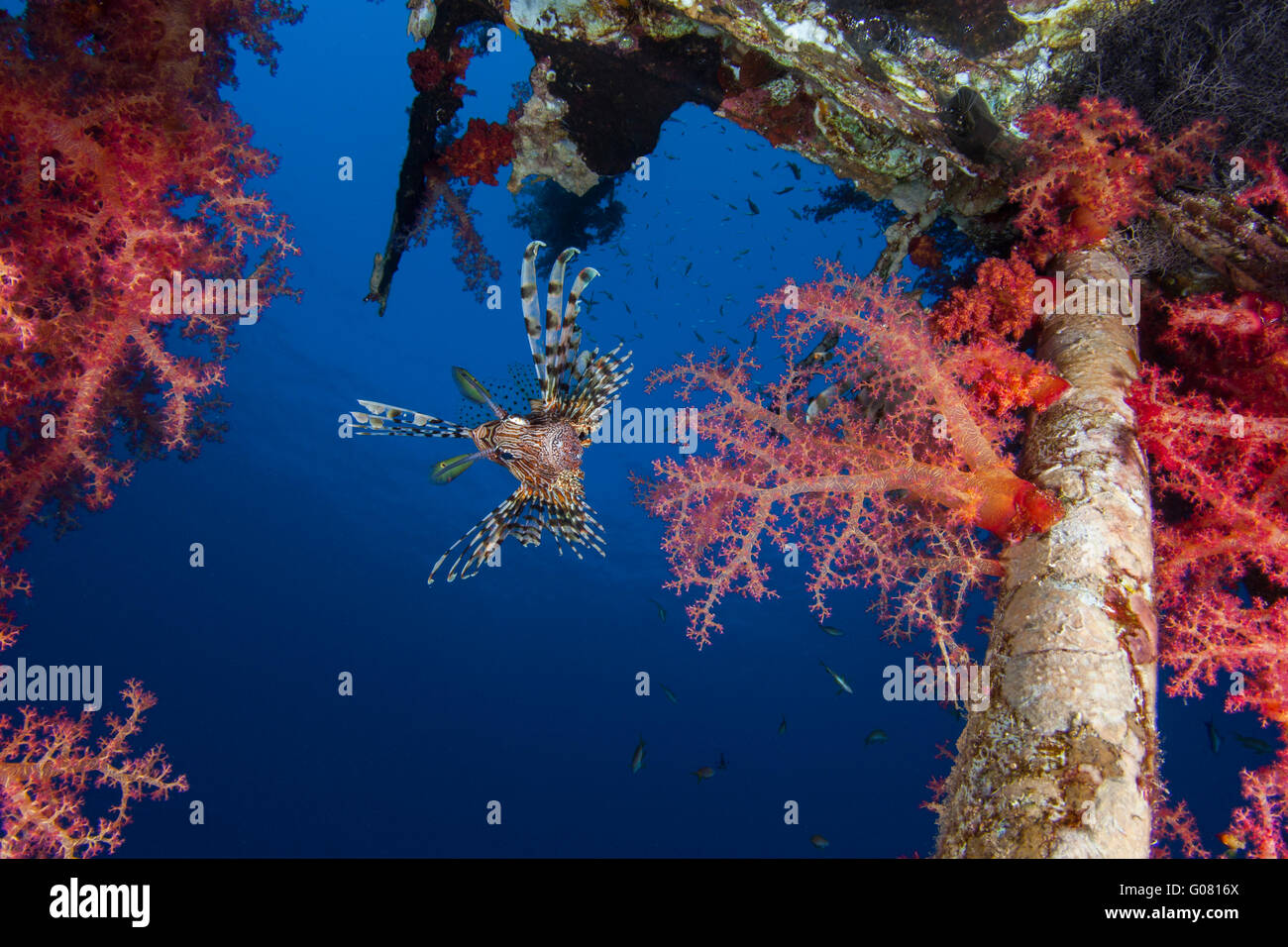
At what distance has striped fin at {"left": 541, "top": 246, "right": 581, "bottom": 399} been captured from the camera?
3.79 metres

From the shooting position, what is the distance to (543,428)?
398 cm

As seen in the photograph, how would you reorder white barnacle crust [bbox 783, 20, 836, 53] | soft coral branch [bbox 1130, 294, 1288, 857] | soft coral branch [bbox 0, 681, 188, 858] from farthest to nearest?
1. white barnacle crust [bbox 783, 20, 836, 53]
2. soft coral branch [bbox 0, 681, 188, 858]
3. soft coral branch [bbox 1130, 294, 1288, 857]

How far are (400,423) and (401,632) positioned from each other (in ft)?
114

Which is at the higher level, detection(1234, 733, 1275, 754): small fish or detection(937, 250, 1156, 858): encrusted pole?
detection(937, 250, 1156, 858): encrusted pole

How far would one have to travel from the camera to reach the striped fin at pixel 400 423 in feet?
11.8

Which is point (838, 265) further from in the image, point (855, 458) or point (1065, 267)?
point (1065, 267)

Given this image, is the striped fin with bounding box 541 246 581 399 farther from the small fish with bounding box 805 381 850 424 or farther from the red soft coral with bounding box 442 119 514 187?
the red soft coral with bounding box 442 119 514 187

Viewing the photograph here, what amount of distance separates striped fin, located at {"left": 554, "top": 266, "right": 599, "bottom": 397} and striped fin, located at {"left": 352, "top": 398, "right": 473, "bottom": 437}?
0.84 metres

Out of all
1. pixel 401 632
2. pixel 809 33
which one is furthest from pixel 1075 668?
pixel 401 632

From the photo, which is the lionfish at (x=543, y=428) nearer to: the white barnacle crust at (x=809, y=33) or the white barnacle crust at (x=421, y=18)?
the white barnacle crust at (x=809, y=33)

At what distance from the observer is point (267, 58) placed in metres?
5.56

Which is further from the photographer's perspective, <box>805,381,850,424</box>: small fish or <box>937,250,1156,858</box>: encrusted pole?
<box>805,381,850,424</box>: small fish

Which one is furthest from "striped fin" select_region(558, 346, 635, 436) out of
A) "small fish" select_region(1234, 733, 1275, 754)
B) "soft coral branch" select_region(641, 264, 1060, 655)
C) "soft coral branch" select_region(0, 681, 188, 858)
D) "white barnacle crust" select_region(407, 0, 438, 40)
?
"small fish" select_region(1234, 733, 1275, 754)

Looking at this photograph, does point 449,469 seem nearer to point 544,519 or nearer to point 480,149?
point 544,519
